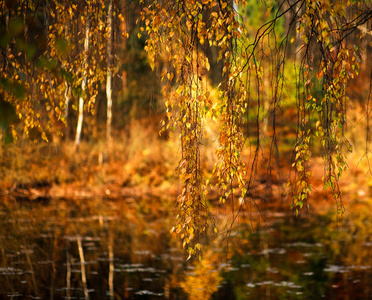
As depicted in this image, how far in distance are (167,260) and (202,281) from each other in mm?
1568

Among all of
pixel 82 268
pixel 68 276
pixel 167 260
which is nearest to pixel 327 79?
pixel 68 276

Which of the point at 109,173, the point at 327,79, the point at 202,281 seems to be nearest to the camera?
the point at 327,79

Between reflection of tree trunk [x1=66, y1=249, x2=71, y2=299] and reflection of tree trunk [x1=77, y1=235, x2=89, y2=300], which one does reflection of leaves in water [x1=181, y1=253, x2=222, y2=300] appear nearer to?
reflection of tree trunk [x1=77, y1=235, x2=89, y2=300]

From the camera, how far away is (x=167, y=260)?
10156 mm

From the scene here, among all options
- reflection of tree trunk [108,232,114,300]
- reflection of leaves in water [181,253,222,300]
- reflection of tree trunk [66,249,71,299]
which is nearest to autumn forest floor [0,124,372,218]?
reflection of tree trunk [108,232,114,300]

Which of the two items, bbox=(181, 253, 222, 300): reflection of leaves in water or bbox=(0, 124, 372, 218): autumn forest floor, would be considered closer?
bbox=(181, 253, 222, 300): reflection of leaves in water

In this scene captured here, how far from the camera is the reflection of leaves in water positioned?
8.00m

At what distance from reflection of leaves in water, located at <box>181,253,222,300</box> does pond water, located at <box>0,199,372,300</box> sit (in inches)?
0.5

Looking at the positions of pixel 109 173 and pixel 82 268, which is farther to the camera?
pixel 109 173

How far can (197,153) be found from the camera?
4.35 metres

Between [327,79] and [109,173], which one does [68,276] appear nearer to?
[327,79]

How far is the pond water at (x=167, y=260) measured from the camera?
8.15 m

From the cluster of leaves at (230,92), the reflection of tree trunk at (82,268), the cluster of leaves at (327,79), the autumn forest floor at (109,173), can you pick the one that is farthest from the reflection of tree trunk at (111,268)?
the autumn forest floor at (109,173)

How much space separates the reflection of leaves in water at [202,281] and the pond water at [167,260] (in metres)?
0.01
